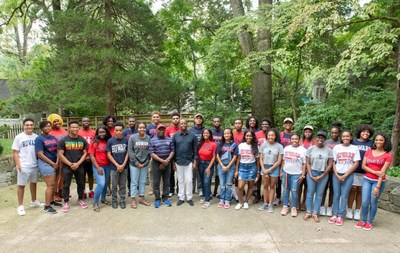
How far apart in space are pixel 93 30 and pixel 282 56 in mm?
6512

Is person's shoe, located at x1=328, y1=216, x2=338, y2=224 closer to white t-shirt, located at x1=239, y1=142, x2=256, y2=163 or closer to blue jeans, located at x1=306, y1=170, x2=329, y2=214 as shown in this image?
blue jeans, located at x1=306, y1=170, x2=329, y2=214

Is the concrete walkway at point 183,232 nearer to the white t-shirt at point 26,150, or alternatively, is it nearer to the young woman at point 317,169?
the young woman at point 317,169

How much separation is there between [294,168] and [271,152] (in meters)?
0.43

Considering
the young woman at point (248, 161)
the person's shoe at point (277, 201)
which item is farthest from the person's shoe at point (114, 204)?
the person's shoe at point (277, 201)

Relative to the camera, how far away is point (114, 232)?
4.01 meters

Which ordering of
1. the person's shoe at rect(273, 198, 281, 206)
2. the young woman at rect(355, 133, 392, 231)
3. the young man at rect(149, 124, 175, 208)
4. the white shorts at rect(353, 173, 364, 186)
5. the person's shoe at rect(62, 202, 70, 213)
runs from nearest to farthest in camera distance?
the young woman at rect(355, 133, 392, 231), the white shorts at rect(353, 173, 364, 186), the person's shoe at rect(62, 202, 70, 213), the young man at rect(149, 124, 175, 208), the person's shoe at rect(273, 198, 281, 206)

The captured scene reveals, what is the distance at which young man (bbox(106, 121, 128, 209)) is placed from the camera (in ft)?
16.0

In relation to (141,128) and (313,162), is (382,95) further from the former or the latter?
(141,128)

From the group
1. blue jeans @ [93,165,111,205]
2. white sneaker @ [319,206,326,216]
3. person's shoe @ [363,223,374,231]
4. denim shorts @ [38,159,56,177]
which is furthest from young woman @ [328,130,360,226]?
denim shorts @ [38,159,56,177]

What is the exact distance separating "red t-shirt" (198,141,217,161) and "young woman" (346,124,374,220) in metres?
2.25

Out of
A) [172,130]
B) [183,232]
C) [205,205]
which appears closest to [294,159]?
[205,205]

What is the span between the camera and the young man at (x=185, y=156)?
16.6ft

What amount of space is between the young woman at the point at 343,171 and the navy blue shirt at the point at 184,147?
2304 mm

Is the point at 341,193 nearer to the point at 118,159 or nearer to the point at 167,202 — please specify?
the point at 167,202
